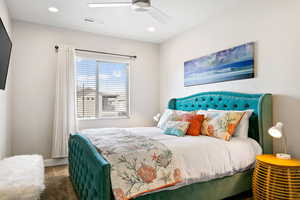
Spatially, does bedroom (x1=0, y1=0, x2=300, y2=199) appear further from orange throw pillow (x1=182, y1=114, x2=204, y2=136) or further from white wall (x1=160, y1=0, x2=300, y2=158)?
orange throw pillow (x1=182, y1=114, x2=204, y2=136)

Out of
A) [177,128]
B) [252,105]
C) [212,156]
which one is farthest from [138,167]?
[252,105]

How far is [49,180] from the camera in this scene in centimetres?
292

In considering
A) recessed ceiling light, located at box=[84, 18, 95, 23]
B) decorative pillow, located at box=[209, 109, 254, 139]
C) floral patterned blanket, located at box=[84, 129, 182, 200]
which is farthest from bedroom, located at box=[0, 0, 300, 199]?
floral patterned blanket, located at box=[84, 129, 182, 200]

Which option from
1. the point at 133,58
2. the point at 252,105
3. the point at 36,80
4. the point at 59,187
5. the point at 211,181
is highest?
the point at 133,58

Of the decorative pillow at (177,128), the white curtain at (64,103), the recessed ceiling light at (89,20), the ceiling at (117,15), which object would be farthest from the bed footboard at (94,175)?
the recessed ceiling light at (89,20)

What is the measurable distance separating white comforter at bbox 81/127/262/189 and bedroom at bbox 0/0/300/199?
365mm

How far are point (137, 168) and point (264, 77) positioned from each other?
2132 mm

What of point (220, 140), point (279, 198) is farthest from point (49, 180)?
point (279, 198)

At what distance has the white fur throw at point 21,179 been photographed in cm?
169

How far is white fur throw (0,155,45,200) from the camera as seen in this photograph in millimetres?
1689

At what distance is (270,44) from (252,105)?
0.85 meters

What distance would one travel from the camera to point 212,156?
6.78ft

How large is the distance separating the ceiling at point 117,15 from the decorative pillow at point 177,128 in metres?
1.83

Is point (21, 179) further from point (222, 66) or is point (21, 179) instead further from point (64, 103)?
point (222, 66)
